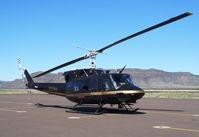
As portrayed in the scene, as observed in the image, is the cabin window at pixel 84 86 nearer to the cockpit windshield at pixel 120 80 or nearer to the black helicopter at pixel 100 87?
the black helicopter at pixel 100 87

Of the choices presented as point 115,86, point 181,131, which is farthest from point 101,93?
point 181,131

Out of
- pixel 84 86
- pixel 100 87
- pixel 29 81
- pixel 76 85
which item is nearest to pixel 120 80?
pixel 100 87

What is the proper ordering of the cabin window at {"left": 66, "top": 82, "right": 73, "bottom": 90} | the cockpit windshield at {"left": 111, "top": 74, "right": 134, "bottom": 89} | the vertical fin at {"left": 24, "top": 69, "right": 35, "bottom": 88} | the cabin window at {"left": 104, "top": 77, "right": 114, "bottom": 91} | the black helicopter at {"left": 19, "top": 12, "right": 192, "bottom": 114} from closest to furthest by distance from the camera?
the black helicopter at {"left": 19, "top": 12, "right": 192, "bottom": 114} → the cockpit windshield at {"left": 111, "top": 74, "right": 134, "bottom": 89} → the cabin window at {"left": 104, "top": 77, "right": 114, "bottom": 91} → the cabin window at {"left": 66, "top": 82, "right": 73, "bottom": 90} → the vertical fin at {"left": 24, "top": 69, "right": 35, "bottom": 88}

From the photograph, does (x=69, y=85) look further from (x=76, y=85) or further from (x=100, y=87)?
(x=100, y=87)

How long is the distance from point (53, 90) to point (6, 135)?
13.3 m

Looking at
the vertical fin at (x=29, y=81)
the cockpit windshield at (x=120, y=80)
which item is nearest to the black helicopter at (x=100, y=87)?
the cockpit windshield at (x=120, y=80)

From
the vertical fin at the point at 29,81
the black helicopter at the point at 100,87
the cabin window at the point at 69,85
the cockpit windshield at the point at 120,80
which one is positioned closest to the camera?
the black helicopter at the point at 100,87

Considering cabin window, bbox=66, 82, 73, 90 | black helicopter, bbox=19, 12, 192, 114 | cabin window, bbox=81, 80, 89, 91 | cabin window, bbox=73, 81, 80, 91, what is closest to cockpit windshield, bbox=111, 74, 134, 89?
black helicopter, bbox=19, 12, 192, 114

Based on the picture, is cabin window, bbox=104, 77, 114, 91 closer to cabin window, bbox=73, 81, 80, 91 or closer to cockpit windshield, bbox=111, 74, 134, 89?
cockpit windshield, bbox=111, 74, 134, 89

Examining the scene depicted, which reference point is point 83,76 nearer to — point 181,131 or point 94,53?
point 94,53

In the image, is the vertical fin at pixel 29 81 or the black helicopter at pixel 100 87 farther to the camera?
the vertical fin at pixel 29 81

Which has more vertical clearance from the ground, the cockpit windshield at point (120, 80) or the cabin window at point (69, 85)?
the cockpit windshield at point (120, 80)

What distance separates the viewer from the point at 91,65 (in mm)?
19188

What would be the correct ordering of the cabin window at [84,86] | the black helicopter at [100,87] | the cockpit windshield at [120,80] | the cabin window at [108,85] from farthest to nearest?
1. the cabin window at [84,86]
2. the cabin window at [108,85]
3. the cockpit windshield at [120,80]
4. the black helicopter at [100,87]
